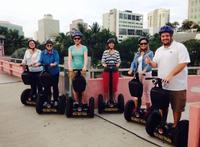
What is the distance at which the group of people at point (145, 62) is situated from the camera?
11.2 ft

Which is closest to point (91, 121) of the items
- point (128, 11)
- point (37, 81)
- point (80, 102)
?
point (80, 102)

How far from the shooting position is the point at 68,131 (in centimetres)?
421

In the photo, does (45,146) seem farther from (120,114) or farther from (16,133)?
(120,114)

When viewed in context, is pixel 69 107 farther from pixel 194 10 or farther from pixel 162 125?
pixel 194 10

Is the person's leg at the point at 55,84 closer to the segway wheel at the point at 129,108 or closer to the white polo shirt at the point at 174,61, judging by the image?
the segway wheel at the point at 129,108

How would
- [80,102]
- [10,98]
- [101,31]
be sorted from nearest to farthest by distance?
[80,102] → [10,98] → [101,31]

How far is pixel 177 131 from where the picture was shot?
335 centimetres

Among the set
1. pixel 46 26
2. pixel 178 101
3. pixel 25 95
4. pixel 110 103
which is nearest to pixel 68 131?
pixel 110 103

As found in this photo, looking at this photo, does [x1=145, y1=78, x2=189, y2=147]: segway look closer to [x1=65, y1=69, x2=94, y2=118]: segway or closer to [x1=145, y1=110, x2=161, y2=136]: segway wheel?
[x1=145, y1=110, x2=161, y2=136]: segway wheel

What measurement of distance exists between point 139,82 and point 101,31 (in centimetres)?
3061

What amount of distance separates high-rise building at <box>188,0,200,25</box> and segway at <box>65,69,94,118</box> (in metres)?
98.9

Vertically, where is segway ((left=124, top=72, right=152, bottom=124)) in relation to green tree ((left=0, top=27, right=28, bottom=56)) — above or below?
below

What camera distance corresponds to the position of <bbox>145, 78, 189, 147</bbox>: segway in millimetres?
3322

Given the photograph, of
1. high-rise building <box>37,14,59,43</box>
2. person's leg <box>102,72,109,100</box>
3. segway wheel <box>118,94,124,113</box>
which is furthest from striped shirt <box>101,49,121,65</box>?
high-rise building <box>37,14,59,43</box>
